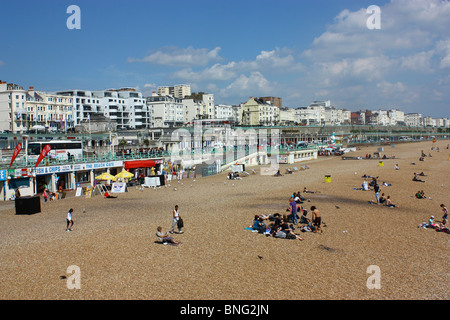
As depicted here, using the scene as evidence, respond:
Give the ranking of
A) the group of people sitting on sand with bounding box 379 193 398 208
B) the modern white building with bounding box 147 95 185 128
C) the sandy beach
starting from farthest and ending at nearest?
1. the modern white building with bounding box 147 95 185 128
2. the group of people sitting on sand with bounding box 379 193 398 208
3. the sandy beach

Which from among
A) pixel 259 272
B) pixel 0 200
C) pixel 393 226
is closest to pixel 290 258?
pixel 259 272

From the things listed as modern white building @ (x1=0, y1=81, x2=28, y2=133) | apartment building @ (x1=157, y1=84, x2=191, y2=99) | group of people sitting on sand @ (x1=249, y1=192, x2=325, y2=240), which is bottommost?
group of people sitting on sand @ (x1=249, y1=192, x2=325, y2=240)

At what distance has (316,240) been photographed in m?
12.6

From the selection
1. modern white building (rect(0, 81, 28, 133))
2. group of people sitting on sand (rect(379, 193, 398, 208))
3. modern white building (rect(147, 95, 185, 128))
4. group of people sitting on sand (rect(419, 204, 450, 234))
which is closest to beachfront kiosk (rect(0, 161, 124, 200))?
group of people sitting on sand (rect(379, 193, 398, 208))

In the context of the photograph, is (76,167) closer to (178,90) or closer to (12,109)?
(12,109)

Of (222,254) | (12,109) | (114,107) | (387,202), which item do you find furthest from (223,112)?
(222,254)

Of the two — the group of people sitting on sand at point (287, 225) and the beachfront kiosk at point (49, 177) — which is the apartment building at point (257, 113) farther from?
the group of people sitting on sand at point (287, 225)

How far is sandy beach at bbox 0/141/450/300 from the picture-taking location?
28.9 ft

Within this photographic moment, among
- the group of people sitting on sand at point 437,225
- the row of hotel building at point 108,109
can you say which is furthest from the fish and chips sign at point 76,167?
the group of people sitting on sand at point 437,225

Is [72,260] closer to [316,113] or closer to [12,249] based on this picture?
[12,249]

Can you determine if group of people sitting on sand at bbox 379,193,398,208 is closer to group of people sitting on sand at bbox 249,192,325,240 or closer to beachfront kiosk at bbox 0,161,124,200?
group of people sitting on sand at bbox 249,192,325,240

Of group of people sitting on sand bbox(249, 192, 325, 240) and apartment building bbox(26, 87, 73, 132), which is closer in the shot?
group of people sitting on sand bbox(249, 192, 325, 240)

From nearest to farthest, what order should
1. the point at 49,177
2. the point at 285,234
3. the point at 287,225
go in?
the point at 285,234 → the point at 287,225 → the point at 49,177

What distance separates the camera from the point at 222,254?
1128 cm
